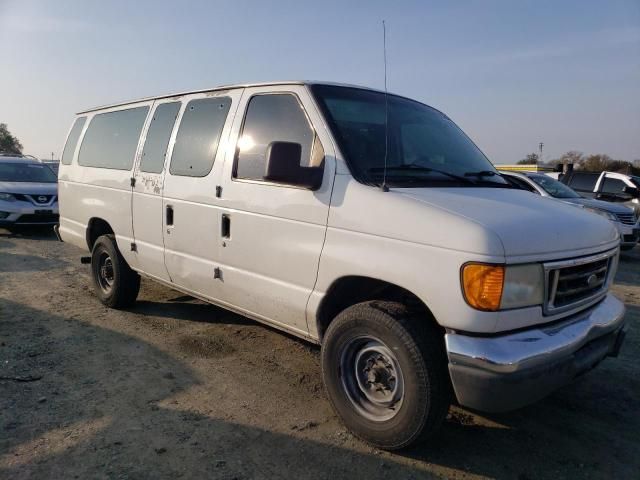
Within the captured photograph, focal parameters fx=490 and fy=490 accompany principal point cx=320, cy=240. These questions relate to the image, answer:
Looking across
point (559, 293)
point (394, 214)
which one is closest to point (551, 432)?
point (559, 293)

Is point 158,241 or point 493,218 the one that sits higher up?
point 493,218

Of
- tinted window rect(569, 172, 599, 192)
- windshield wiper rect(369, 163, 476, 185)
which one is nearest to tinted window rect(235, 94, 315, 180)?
windshield wiper rect(369, 163, 476, 185)

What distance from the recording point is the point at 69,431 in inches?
118

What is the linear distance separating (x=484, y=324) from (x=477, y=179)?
1426 millimetres

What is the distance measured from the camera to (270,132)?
354 centimetres

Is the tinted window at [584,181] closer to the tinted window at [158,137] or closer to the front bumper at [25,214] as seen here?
the tinted window at [158,137]

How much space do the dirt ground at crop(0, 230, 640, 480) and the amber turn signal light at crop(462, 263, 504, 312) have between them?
102 cm

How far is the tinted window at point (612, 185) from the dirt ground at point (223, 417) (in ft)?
30.7

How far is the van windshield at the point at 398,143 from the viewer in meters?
3.16

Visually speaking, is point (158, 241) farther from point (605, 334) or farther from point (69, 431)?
point (605, 334)

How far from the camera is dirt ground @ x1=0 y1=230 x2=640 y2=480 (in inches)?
108

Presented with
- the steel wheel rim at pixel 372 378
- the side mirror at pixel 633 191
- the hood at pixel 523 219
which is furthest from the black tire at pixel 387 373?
the side mirror at pixel 633 191

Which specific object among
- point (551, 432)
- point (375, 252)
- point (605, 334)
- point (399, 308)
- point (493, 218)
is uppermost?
point (493, 218)

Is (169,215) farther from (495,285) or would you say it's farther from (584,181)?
(584,181)
